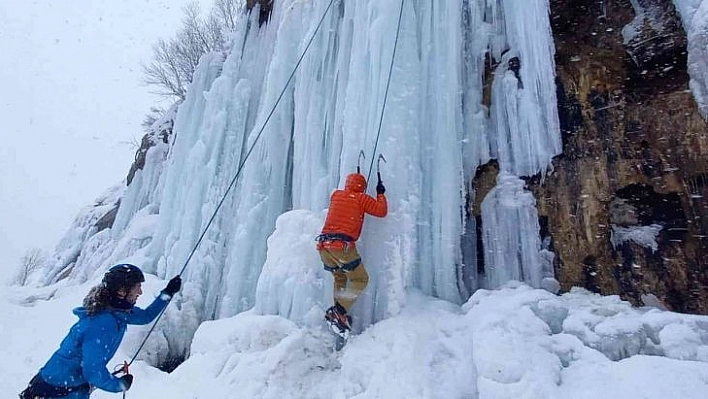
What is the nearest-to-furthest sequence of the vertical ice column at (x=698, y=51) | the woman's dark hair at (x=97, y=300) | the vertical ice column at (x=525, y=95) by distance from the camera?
the woman's dark hair at (x=97, y=300), the vertical ice column at (x=698, y=51), the vertical ice column at (x=525, y=95)

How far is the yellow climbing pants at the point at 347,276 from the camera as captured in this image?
400cm

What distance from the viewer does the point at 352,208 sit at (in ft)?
13.4

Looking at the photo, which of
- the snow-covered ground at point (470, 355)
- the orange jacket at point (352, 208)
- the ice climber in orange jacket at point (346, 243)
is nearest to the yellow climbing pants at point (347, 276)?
the ice climber in orange jacket at point (346, 243)

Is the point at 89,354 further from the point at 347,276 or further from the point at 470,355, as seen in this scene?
the point at 470,355

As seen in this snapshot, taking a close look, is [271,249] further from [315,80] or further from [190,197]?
[190,197]

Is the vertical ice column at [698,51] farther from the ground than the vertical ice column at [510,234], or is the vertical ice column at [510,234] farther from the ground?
the vertical ice column at [698,51]

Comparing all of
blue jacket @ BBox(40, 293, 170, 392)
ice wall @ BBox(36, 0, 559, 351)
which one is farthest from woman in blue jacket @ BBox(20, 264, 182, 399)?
ice wall @ BBox(36, 0, 559, 351)

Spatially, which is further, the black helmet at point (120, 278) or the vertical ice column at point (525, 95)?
the vertical ice column at point (525, 95)

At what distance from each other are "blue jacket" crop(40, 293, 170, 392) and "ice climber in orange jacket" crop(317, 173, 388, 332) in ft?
5.99

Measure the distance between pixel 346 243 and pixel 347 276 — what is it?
0.98ft

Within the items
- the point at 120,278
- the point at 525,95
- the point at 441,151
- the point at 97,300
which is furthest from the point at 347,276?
the point at 525,95

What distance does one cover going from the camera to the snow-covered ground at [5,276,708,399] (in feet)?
9.40

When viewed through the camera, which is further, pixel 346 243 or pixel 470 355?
pixel 346 243

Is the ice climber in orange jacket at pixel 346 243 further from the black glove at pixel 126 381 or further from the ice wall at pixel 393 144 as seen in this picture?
the black glove at pixel 126 381
